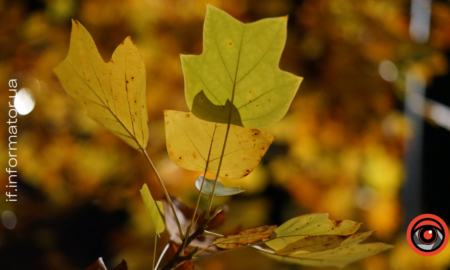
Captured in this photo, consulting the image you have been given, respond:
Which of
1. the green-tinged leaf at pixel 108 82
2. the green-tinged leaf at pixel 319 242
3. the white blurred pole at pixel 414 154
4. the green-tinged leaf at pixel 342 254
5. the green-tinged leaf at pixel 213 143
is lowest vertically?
the green-tinged leaf at pixel 342 254

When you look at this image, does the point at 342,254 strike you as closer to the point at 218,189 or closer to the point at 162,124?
the point at 218,189

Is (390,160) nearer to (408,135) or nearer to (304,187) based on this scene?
(408,135)

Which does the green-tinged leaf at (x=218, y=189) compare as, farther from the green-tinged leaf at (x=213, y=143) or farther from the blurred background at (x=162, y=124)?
the blurred background at (x=162, y=124)

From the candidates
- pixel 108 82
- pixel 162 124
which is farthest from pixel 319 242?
pixel 162 124

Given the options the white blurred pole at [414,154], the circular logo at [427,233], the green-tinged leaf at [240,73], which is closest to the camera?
the green-tinged leaf at [240,73]

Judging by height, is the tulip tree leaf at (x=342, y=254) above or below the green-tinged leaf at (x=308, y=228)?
below

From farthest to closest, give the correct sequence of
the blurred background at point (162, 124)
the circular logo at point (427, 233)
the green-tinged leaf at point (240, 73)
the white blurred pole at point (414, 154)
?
the white blurred pole at point (414, 154)
the blurred background at point (162, 124)
the circular logo at point (427, 233)
the green-tinged leaf at point (240, 73)

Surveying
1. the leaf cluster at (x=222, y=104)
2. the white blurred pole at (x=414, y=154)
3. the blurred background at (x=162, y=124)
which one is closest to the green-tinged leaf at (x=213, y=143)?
the leaf cluster at (x=222, y=104)
